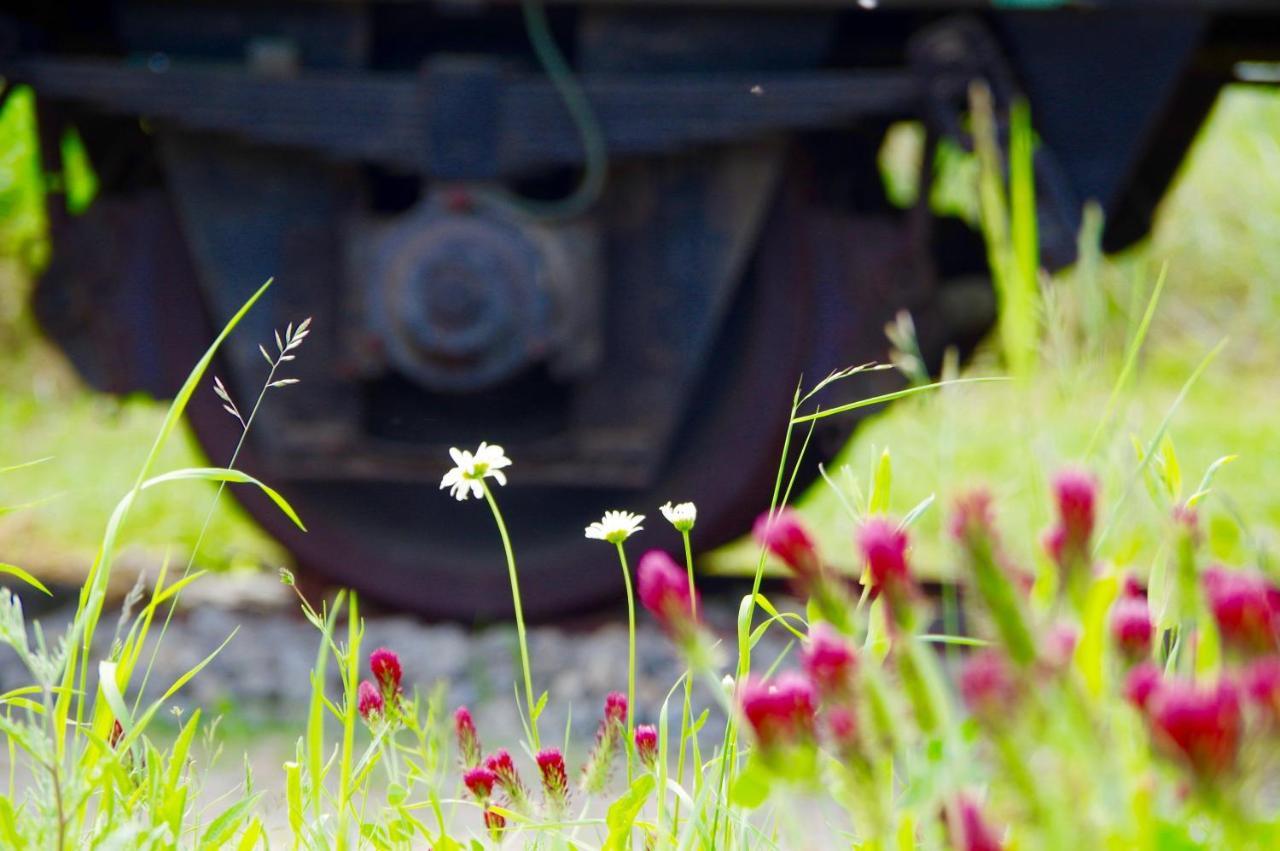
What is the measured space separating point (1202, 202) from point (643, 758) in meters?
8.39

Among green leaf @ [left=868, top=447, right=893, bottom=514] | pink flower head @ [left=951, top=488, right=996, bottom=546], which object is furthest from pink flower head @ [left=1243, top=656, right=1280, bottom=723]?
green leaf @ [left=868, top=447, right=893, bottom=514]

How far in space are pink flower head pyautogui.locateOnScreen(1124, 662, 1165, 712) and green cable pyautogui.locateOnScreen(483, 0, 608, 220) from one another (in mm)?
2564

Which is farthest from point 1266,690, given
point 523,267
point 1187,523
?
point 523,267

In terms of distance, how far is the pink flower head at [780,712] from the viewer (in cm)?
71

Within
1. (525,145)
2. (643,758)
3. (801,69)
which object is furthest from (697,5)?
(643,758)

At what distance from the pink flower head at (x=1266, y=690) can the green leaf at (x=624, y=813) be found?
602mm

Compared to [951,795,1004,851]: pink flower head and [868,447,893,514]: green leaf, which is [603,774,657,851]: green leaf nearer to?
[868,447,893,514]: green leaf

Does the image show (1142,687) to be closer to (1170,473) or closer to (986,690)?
(986,690)

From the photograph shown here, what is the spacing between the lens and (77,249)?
339 cm

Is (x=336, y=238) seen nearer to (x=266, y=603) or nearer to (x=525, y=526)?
(x=525, y=526)

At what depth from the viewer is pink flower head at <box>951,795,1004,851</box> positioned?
617mm

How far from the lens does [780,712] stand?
725mm

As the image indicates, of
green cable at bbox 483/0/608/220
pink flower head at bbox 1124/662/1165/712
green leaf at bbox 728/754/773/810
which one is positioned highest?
pink flower head at bbox 1124/662/1165/712

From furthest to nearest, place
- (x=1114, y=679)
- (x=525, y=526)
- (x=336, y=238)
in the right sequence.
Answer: (x=525, y=526), (x=336, y=238), (x=1114, y=679)
